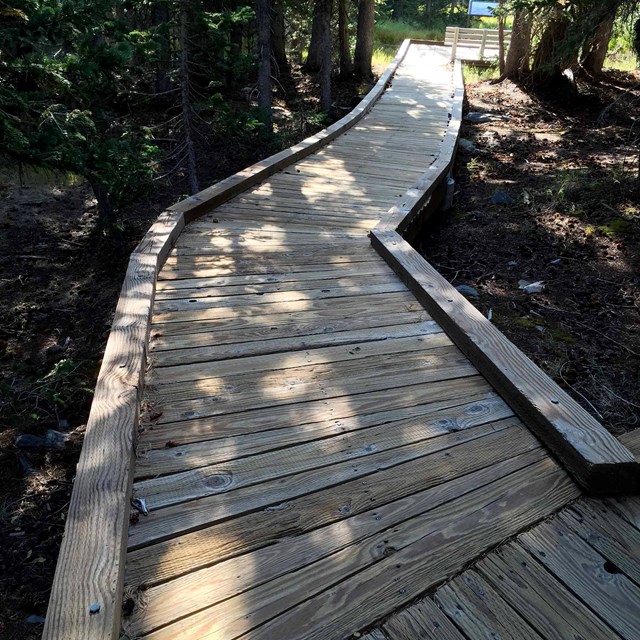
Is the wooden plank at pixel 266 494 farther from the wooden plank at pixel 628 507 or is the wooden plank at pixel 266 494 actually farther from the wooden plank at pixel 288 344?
the wooden plank at pixel 288 344

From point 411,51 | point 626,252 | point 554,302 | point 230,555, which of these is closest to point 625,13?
point 626,252

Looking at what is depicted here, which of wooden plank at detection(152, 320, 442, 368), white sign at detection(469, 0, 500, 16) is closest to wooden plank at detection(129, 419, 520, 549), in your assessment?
wooden plank at detection(152, 320, 442, 368)

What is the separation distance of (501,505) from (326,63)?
1393 centimetres

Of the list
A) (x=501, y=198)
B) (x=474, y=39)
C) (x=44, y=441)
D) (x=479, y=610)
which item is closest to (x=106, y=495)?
(x=479, y=610)

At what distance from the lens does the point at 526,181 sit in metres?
9.34

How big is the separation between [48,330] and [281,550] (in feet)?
21.2

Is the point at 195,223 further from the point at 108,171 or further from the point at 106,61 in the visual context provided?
the point at 106,61

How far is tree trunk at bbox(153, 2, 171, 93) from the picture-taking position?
9.09m

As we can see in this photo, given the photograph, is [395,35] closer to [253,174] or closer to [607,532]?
[253,174]

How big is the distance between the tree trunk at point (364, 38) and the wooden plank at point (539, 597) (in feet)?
59.9

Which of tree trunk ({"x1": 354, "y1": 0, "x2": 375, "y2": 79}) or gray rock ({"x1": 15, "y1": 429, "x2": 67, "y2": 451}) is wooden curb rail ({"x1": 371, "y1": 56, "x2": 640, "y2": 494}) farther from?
tree trunk ({"x1": 354, "y1": 0, "x2": 375, "y2": 79})

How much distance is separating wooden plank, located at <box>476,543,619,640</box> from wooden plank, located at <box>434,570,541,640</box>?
0.03m

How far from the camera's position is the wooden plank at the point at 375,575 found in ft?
6.15

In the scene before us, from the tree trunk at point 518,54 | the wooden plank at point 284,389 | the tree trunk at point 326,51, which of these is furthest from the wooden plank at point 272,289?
the tree trunk at point 518,54
